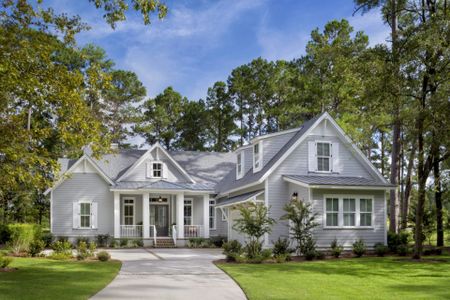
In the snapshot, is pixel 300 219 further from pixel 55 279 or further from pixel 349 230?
pixel 55 279

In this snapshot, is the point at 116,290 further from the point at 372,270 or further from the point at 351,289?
the point at 372,270

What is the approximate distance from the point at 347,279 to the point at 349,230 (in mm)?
9355

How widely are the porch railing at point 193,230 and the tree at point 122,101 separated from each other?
16.9 meters

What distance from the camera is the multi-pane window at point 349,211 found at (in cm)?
2341

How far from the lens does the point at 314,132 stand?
24891mm

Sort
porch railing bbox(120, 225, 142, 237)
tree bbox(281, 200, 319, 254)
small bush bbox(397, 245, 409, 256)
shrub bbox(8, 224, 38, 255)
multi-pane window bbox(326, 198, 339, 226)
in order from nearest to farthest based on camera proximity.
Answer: tree bbox(281, 200, 319, 254)
small bush bbox(397, 245, 409, 256)
shrub bbox(8, 224, 38, 255)
multi-pane window bbox(326, 198, 339, 226)
porch railing bbox(120, 225, 142, 237)

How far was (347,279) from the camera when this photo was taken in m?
14.2

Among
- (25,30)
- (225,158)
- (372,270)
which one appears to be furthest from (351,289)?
(225,158)

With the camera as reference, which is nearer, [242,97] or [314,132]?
[314,132]

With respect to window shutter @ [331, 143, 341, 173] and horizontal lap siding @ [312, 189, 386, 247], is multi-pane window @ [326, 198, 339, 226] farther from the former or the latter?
window shutter @ [331, 143, 341, 173]

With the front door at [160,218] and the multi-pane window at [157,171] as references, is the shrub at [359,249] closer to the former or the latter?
the front door at [160,218]

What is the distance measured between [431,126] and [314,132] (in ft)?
22.7

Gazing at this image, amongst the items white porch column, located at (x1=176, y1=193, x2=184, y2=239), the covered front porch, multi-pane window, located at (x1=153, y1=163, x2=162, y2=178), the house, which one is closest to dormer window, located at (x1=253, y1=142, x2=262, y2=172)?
the house

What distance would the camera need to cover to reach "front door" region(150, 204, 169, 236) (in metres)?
31.7
